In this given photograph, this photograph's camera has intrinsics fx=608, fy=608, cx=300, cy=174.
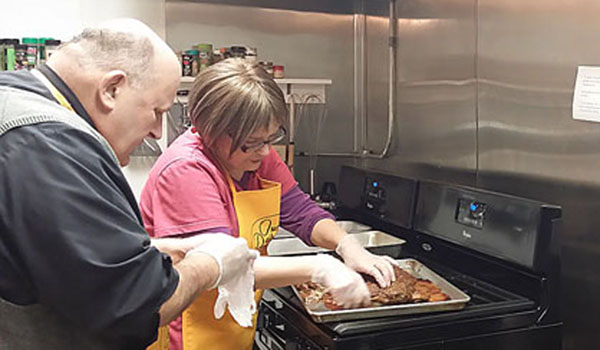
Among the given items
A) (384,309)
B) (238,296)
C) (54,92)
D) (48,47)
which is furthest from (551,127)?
(48,47)

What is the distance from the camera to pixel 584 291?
166 centimetres

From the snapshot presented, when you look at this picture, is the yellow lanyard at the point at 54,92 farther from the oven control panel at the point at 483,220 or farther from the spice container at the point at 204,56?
the spice container at the point at 204,56

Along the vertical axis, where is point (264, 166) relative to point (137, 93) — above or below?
below

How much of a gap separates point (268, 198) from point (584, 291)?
2.95 feet

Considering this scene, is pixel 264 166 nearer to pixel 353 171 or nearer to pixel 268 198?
pixel 268 198

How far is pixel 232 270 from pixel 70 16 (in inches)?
76.0

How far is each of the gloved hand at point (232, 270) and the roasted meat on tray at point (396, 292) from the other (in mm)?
267

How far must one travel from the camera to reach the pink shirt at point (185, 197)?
4.44ft

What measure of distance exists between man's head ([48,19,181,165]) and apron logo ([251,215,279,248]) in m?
0.61

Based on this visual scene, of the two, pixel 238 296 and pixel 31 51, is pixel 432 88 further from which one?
pixel 31 51

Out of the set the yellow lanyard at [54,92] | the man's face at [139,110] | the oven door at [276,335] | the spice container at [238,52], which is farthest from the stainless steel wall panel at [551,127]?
the yellow lanyard at [54,92]

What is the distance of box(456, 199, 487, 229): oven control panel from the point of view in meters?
1.65

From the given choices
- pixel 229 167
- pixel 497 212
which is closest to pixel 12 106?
pixel 229 167

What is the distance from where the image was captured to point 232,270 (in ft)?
3.80
